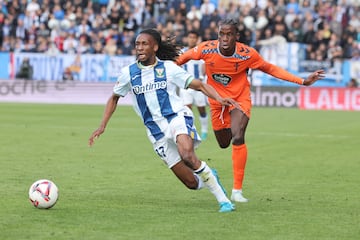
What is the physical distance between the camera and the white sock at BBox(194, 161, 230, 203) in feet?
30.7

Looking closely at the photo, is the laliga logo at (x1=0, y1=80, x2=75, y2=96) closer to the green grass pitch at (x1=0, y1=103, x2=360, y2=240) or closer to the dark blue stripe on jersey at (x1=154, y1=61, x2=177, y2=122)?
the green grass pitch at (x1=0, y1=103, x2=360, y2=240)

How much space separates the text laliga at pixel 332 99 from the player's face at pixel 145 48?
21.6m

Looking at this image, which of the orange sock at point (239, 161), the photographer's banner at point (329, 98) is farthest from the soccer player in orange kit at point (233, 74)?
the photographer's banner at point (329, 98)

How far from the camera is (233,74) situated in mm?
11188

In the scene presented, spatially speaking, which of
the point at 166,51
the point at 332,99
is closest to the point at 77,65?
the point at 332,99

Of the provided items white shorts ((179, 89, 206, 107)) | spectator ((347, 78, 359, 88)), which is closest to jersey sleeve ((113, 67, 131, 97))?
white shorts ((179, 89, 206, 107))

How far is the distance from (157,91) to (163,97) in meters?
0.10

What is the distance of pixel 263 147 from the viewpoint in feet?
57.2

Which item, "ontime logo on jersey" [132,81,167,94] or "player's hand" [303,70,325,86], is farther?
"player's hand" [303,70,325,86]

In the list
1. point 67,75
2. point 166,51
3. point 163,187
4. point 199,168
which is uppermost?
point 166,51

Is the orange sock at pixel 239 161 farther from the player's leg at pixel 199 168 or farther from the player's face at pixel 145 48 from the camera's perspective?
the player's face at pixel 145 48

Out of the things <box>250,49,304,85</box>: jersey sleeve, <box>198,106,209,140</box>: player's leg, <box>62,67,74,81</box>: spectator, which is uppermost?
<box>250,49,304,85</box>: jersey sleeve

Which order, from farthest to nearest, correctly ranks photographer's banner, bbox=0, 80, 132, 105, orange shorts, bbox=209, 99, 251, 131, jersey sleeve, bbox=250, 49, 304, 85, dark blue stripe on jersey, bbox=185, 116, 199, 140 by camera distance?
photographer's banner, bbox=0, 80, 132, 105 → orange shorts, bbox=209, 99, 251, 131 → jersey sleeve, bbox=250, 49, 304, 85 → dark blue stripe on jersey, bbox=185, 116, 199, 140

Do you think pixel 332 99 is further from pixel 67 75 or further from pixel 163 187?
pixel 163 187
